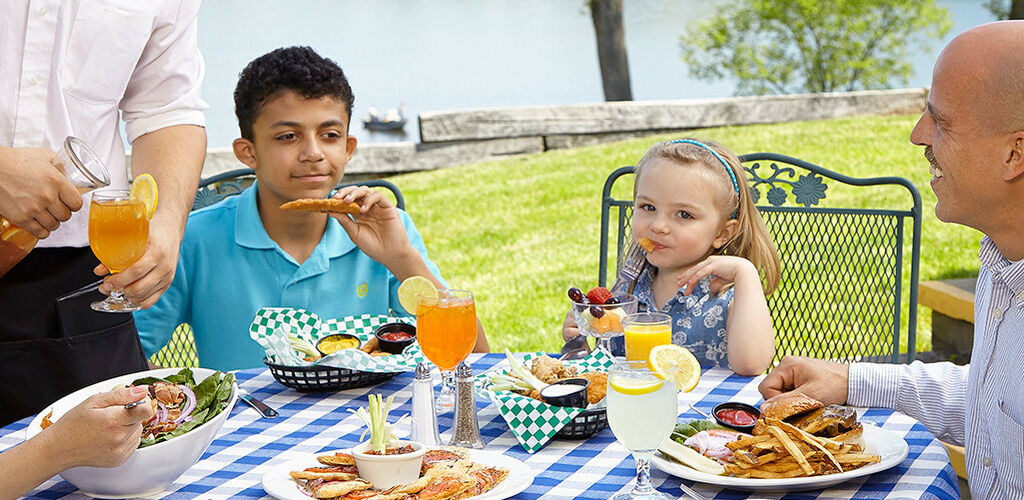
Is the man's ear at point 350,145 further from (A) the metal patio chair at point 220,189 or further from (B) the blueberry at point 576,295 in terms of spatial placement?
(B) the blueberry at point 576,295

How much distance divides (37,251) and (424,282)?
91 cm

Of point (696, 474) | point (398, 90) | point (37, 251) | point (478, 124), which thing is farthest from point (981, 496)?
point (398, 90)

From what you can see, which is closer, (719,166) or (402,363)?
(402,363)

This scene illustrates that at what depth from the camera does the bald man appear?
5.78 feet

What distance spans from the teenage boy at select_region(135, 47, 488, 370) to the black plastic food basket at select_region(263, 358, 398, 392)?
64cm

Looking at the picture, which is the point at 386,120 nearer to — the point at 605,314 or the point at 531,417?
the point at 605,314

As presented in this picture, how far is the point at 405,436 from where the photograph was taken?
2.02 m

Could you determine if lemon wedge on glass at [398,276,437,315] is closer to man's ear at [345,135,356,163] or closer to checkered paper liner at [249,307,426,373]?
checkered paper liner at [249,307,426,373]

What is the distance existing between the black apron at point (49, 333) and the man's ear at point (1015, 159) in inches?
76.5

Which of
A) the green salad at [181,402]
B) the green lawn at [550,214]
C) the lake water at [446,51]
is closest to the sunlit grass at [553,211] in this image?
the green lawn at [550,214]

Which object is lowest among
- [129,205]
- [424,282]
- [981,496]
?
[981,496]

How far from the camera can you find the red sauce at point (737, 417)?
1906 mm

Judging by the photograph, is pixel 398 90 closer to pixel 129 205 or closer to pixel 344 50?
pixel 344 50

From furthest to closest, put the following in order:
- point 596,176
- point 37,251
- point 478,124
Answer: point 478,124 → point 596,176 → point 37,251
